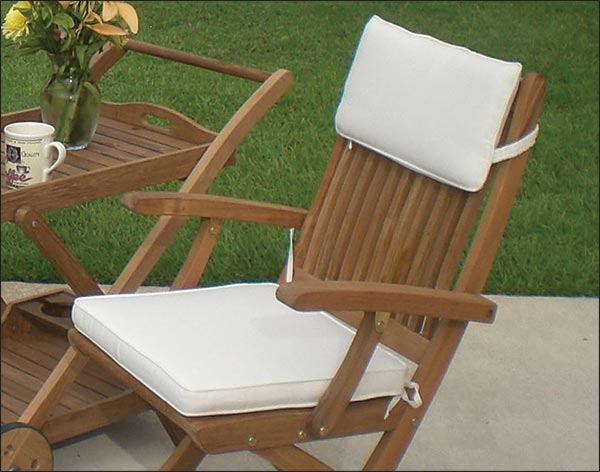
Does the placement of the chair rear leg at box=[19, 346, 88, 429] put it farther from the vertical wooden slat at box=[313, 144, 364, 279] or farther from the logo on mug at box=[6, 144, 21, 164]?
the vertical wooden slat at box=[313, 144, 364, 279]

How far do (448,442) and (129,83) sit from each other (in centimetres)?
423

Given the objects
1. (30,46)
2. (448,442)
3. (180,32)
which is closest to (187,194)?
(30,46)

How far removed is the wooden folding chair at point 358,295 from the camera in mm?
2320

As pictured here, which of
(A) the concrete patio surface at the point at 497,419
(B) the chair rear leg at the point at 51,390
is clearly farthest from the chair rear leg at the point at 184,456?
(B) the chair rear leg at the point at 51,390

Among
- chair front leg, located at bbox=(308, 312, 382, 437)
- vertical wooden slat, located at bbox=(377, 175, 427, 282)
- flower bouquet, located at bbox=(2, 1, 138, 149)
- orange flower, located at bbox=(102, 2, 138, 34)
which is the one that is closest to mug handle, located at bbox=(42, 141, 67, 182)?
flower bouquet, located at bbox=(2, 1, 138, 149)

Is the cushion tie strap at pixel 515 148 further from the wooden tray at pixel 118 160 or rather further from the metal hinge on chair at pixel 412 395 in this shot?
the wooden tray at pixel 118 160

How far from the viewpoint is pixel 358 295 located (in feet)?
7.37

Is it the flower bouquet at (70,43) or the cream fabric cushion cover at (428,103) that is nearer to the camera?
the cream fabric cushion cover at (428,103)

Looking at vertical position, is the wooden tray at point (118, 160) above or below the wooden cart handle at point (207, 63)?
below

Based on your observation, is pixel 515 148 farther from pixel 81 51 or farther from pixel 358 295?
pixel 81 51

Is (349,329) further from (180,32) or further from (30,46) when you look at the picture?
(180,32)

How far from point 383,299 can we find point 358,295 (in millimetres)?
62

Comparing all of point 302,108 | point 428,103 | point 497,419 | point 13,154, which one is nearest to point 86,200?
point 13,154

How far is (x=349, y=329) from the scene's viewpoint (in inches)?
106
